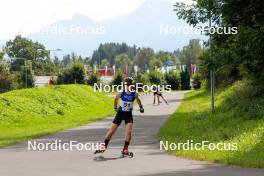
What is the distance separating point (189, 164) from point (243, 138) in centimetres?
369

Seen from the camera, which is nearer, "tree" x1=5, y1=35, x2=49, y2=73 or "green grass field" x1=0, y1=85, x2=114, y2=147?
"green grass field" x1=0, y1=85, x2=114, y2=147

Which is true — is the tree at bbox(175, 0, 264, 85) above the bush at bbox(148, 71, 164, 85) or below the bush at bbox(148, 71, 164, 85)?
above

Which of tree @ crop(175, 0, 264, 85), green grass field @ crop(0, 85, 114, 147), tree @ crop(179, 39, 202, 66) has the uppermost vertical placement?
tree @ crop(179, 39, 202, 66)

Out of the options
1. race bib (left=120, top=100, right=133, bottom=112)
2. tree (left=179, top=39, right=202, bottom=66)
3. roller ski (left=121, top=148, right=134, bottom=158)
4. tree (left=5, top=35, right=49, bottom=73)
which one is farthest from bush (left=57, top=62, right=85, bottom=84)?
tree (left=179, top=39, right=202, bottom=66)

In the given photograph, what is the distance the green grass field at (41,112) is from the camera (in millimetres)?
24438

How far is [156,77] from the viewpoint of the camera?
100062mm

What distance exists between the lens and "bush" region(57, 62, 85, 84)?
3182 inches

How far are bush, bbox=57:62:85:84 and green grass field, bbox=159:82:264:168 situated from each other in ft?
178

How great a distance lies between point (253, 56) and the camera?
21.9m

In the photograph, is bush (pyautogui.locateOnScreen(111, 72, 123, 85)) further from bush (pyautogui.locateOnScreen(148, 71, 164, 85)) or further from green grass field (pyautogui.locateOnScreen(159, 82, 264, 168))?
green grass field (pyautogui.locateOnScreen(159, 82, 264, 168))

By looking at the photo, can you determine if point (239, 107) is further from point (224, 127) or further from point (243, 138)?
point (243, 138)

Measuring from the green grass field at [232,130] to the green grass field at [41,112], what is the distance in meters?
5.36

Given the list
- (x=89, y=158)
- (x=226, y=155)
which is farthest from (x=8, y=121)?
(x=226, y=155)

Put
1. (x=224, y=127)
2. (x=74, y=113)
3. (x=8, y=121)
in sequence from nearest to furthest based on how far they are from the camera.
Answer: (x=224, y=127) < (x=8, y=121) < (x=74, y=113)
